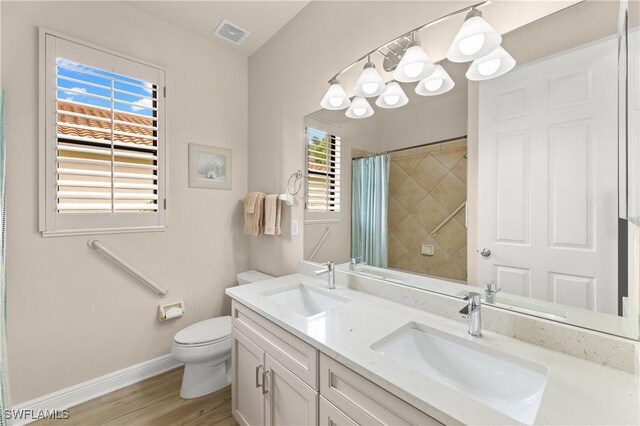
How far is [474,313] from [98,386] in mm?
2370

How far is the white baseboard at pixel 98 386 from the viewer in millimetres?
1643

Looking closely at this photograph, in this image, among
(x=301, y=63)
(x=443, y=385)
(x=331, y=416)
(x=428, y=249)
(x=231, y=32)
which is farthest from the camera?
(x=231, y=32)

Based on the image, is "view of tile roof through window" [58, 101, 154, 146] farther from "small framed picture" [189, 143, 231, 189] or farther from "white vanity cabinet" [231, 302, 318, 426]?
"white vanity cabinet" [231, 302, 318, 426]

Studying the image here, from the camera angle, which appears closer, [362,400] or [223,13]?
[362,400]

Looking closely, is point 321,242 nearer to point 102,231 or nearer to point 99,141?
point 102,231

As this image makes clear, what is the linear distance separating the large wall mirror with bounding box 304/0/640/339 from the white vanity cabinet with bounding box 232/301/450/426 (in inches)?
23.8

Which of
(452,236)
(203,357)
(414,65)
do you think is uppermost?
(414,65)

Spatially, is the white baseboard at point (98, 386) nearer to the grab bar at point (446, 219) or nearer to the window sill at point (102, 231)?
the window sill at point (102, 231)

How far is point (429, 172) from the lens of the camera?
125cm

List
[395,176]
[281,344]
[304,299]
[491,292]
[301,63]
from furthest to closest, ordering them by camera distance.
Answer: [301,63], [304,299], [395,176], [281,344], [491,292]

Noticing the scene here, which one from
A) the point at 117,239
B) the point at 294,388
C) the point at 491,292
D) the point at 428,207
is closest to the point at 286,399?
the point at 294,388

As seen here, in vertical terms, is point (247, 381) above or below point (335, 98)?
below

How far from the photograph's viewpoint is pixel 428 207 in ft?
4.13

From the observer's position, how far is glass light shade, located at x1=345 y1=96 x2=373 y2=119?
5.12ft
